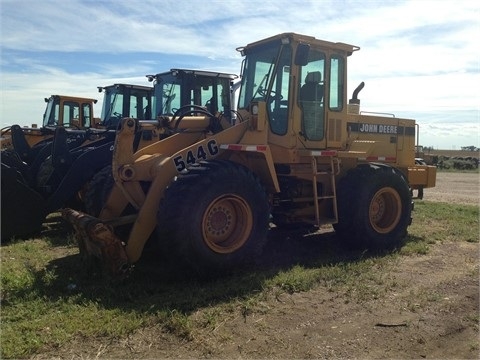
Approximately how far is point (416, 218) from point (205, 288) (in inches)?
261

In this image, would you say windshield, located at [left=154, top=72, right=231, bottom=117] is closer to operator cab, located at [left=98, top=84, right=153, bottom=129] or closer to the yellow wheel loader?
A: operator cab, located at [left=98, top=84, right=153, bottom=129]

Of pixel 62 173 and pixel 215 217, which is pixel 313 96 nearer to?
pixel 215 217

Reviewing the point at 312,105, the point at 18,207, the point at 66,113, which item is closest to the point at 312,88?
the point at 312,105

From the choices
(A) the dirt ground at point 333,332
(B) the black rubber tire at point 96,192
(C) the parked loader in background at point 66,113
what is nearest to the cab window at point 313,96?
(A) the dirt ground at point 333,332

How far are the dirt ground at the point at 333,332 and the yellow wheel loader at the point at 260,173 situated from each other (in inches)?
46.2

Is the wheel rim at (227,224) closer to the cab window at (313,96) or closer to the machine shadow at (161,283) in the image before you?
the machine shadow at (161,283)

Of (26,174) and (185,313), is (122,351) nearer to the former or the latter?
(185,313)

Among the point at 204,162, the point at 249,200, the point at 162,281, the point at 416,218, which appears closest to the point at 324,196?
the point at 249,200

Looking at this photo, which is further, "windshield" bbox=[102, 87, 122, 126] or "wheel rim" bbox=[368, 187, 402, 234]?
"windshield" bbox=[102, 87, 122, 126]

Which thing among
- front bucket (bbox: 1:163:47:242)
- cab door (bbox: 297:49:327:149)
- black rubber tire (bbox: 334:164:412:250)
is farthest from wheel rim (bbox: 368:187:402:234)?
front bucket (bbox: 1:163:47:242)

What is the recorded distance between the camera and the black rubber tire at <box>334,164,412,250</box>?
23.5 ft

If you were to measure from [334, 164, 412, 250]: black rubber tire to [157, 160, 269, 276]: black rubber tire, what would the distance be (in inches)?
70.0

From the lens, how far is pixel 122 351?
387cm

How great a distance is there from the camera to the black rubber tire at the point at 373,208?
23.5ft
